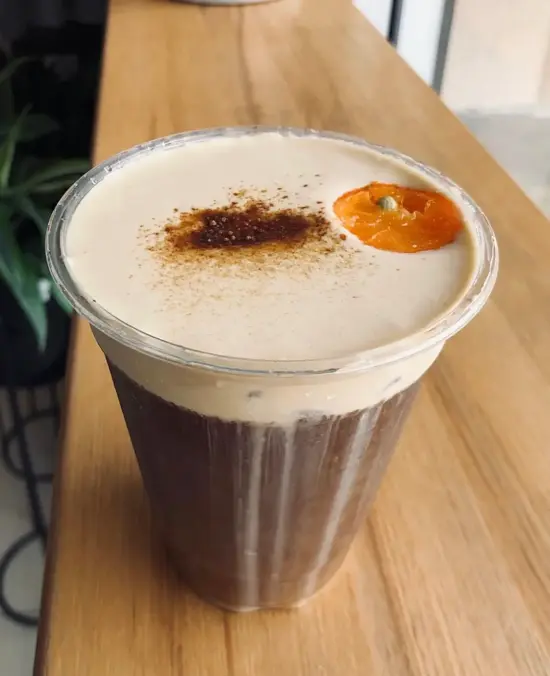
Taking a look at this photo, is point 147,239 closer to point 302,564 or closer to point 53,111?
point 302,564

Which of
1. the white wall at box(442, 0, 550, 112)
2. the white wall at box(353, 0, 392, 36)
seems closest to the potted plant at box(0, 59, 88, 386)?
the white wall at box(353, 0, 392, 36)

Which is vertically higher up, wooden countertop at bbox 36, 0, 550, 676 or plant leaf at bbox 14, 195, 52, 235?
wooden countertop at bbox 36, 0, 550, 676

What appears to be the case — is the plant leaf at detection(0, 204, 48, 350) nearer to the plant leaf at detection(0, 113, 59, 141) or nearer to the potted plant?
the potted plant

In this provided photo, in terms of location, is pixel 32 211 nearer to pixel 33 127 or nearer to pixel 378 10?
pixel 33 127

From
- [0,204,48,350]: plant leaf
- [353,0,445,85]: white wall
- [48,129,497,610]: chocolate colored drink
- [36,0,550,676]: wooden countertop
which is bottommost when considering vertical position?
[0,204,48,350]: plant leaf

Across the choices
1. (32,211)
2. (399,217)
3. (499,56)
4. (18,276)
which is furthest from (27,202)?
(499,56)

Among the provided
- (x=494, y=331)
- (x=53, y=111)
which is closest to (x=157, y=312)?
(x=494, y=331)

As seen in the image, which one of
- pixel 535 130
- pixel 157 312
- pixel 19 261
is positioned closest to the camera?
pixel 157 312

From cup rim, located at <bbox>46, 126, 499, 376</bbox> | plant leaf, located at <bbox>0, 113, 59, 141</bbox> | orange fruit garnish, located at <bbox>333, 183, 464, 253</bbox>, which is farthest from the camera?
plant leaf, located at <bbox>0, 113, 59, 141</bbox>
